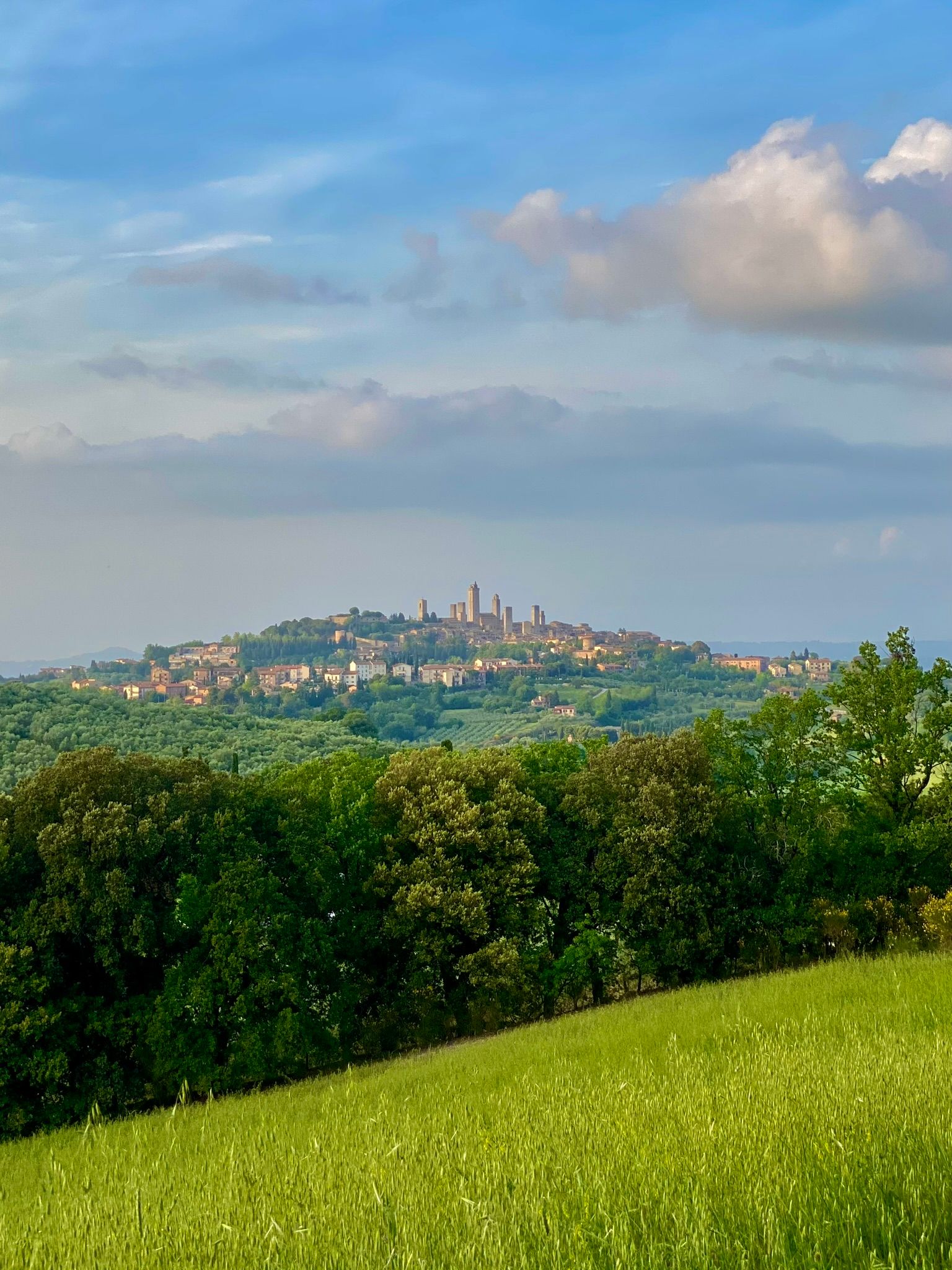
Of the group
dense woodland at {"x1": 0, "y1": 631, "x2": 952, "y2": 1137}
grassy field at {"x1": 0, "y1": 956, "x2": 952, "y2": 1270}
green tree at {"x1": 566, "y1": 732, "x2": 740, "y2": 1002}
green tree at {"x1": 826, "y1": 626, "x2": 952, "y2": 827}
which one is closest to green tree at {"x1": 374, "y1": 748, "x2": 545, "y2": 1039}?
dense woodland at {"x1": 0, "y1": 631, "x2": 952, "y2": 1137}

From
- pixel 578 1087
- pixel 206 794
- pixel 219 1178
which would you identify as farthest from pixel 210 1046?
pixel 219 1178

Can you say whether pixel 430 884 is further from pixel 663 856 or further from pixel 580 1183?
pixel 580 1183

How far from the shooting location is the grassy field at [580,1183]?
16.5 feet

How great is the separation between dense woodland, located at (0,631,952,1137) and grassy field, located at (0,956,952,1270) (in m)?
17.9

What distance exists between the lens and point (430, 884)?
33188 mm

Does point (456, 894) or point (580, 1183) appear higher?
point (580, 1183)

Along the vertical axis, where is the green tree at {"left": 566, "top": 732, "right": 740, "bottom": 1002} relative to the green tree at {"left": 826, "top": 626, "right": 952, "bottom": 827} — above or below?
below

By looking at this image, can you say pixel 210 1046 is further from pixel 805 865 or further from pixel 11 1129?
pixel 805 865

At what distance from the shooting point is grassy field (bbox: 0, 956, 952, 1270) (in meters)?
5.04

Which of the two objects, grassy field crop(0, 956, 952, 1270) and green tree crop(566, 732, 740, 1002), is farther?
green tree crop(566, 732, 740, 1002)

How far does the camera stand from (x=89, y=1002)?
27.9 m

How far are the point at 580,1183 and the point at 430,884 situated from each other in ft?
90.8

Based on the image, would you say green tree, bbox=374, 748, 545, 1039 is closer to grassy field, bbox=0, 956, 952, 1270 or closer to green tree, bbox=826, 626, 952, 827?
green tree, bbox=826, 626, 952, 827

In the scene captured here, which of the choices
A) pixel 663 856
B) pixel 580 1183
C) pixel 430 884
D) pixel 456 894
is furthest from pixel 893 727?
pixel 580 1183
